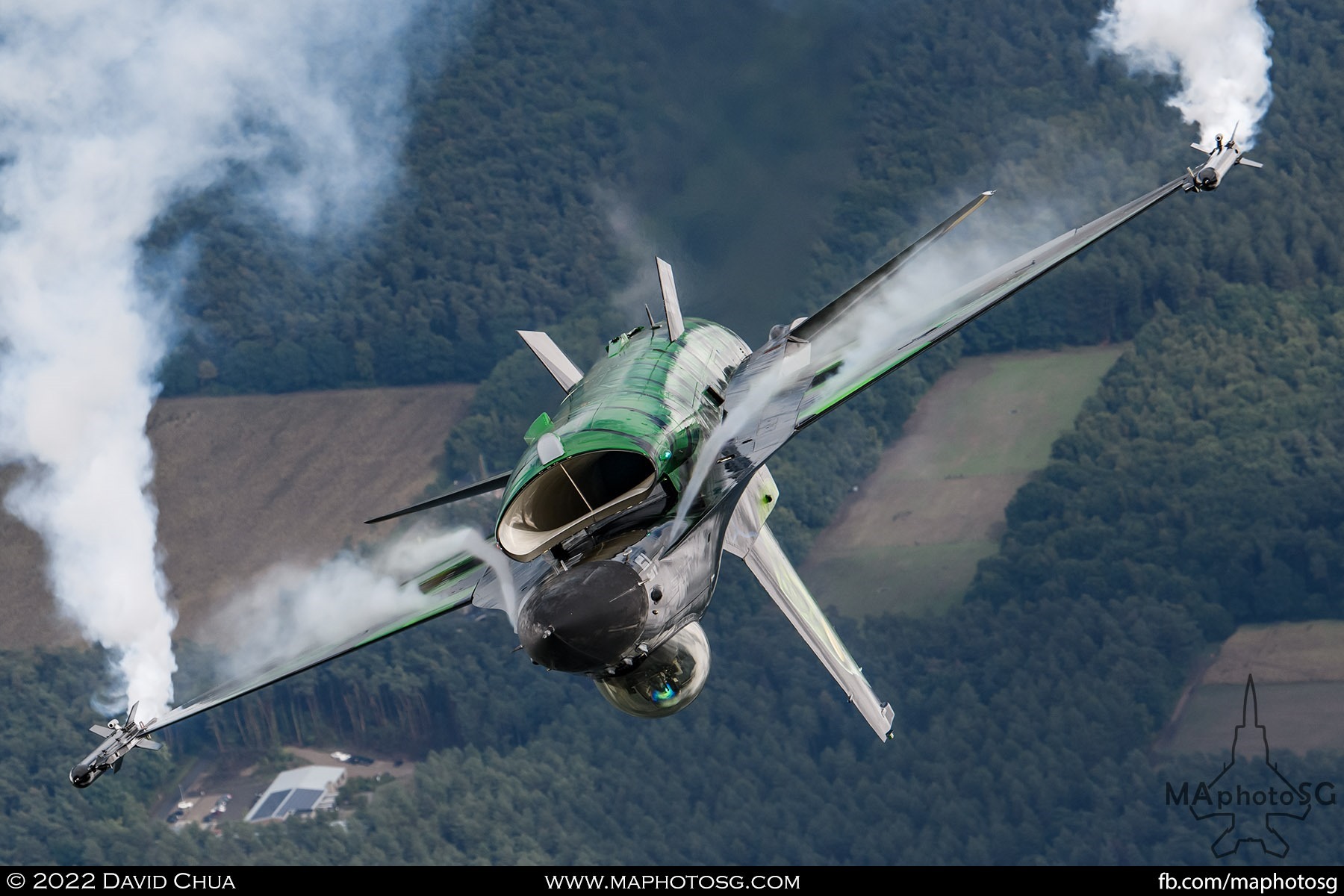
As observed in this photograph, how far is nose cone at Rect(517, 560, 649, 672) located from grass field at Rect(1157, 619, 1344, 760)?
85.5 meters

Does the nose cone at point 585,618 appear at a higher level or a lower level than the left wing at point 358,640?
lower

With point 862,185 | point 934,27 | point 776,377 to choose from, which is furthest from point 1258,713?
point 776,377

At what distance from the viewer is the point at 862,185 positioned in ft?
421

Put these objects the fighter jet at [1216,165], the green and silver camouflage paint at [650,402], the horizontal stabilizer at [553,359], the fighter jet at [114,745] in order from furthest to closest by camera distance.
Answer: the horizontal stabilizer at [553,359]
the fighter jet at [114,745]
the fighter jet at [1216,165]
the green and silver camouflage paint at [650,402]

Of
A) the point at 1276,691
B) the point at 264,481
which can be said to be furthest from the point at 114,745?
A: the point at 264,481

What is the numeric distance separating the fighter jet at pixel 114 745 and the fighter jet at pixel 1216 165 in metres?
27.1

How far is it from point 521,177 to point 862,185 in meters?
30.2

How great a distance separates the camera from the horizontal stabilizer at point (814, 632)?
53250 mm

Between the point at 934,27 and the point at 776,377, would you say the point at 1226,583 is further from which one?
the point at 776,377

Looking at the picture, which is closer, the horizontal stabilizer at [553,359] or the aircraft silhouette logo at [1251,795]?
the horizontal stabilizer at [553,359]

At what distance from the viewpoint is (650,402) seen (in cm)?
4900

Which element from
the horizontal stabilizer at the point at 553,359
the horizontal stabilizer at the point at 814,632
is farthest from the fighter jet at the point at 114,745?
the horizontal stabilizer at the point at 814,632

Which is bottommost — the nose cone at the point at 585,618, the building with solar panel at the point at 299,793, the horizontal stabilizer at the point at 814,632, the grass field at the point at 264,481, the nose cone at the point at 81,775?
the nose cone at the point at 585,618

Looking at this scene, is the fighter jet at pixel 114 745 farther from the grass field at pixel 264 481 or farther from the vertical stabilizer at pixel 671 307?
the grass field at pixel 264 481
